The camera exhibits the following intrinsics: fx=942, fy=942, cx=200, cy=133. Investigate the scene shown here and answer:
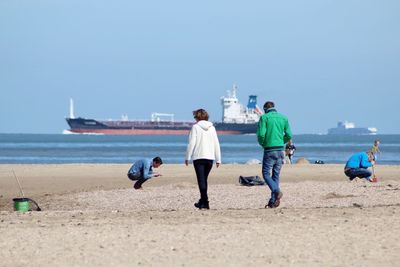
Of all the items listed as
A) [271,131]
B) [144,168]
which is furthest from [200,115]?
[144,168]

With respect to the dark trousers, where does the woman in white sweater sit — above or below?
above

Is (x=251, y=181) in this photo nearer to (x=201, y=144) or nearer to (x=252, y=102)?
(x=201, y=144)

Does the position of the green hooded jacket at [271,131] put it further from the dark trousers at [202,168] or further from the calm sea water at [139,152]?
the calm sea water at [139,152]

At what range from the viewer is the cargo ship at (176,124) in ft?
439

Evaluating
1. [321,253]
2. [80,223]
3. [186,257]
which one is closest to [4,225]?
[80,223]

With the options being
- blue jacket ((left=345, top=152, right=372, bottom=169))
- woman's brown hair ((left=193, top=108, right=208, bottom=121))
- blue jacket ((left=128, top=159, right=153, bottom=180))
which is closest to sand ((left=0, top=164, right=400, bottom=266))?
woman's brown hair ((left=193, top=108, right=208, bottom=121))

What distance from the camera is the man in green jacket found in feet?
43.0

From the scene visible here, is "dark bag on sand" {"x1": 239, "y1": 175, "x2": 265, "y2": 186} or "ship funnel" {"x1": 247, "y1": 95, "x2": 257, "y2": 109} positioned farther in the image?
"ship funnel" {"x1": 247, "y1": 95, "x2": 257, "y2": 109}

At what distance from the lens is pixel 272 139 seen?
13.1 metres

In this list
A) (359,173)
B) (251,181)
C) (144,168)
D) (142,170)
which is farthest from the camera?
(359,173)

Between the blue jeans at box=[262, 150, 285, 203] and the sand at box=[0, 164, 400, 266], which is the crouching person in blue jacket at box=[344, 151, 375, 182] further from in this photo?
the blue jeans at box=[262, 150, 285, 203]

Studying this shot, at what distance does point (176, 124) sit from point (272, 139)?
121727mm

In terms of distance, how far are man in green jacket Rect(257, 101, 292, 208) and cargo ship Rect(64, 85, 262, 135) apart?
11880 cm

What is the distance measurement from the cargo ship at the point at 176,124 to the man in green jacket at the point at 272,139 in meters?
119
